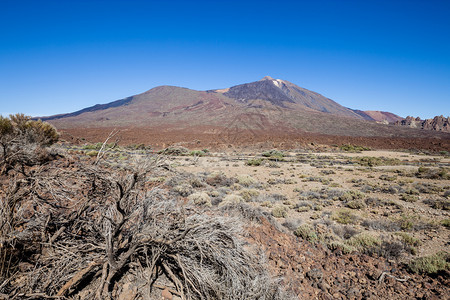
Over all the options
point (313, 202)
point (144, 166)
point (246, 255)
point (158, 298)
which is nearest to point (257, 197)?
point (313, 202)

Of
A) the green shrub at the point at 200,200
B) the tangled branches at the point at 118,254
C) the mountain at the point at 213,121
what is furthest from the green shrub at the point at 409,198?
the mountain at the point at 213,121

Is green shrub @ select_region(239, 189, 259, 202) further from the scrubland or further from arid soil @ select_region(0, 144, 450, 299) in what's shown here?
the scrubland

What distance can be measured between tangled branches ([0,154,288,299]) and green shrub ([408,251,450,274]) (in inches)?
128

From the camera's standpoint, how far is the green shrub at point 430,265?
4000mm

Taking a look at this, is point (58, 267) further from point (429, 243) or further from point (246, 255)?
point (429, 243)

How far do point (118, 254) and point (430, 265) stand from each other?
19.3 feet

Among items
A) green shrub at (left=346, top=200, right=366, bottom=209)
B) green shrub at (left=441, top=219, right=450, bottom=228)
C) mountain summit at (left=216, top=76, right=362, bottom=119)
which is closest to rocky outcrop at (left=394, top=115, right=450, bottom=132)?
mountain summit at (left=216, top=76, right=362, bottom=119)

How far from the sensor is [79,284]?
273 centimetres

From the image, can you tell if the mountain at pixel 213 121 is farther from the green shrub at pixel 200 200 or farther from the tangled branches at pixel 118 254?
the tangled branches at pixel 118 254

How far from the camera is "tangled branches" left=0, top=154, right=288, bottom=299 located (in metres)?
2.55

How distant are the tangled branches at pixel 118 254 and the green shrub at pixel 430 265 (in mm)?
3256

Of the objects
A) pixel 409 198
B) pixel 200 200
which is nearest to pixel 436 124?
pixel 409 198

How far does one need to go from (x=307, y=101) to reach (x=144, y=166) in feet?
580

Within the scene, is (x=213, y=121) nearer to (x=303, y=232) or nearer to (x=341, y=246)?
(x=303, y=232)
